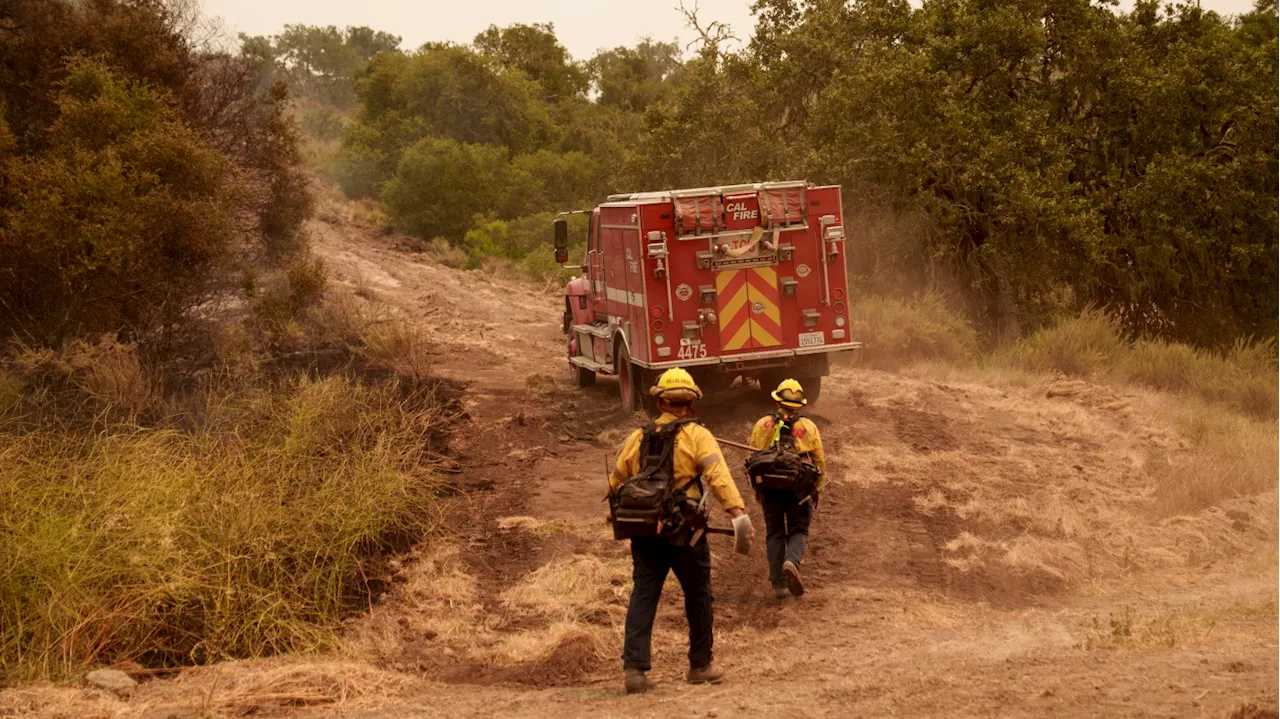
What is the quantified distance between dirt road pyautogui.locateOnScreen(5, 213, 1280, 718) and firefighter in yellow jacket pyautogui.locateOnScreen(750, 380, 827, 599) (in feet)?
0.80

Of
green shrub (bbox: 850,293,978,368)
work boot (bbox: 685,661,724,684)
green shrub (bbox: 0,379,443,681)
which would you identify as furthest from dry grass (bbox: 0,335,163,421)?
green shrub (bbox: 850,293,978,368)

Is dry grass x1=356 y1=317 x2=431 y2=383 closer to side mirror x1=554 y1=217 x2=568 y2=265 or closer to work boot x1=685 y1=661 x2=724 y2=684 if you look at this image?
side mirror x1=554 y1=217 x2=568 y2=265

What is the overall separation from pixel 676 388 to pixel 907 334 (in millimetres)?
14136

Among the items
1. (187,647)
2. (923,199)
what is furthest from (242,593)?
(923,199)

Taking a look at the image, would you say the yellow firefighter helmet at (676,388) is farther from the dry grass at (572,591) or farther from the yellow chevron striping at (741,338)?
the yellow chevron striping at (741,338)

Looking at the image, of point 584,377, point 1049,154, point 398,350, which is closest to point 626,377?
point 584,377

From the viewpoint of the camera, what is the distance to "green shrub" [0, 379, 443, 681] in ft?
27.9

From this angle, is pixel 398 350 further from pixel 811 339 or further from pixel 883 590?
pixel 883 590

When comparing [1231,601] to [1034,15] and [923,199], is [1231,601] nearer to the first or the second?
[923,199]

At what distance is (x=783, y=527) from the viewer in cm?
945

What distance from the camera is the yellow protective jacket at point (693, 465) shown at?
23.7 feet

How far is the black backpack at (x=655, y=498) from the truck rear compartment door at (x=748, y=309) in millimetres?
7353

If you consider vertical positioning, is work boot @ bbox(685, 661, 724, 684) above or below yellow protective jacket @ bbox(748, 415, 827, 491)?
below

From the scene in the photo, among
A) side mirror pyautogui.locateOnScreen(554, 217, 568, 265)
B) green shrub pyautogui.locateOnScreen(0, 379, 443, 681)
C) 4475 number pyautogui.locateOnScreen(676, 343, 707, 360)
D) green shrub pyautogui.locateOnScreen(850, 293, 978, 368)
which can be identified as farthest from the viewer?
green shrub pyautogui.locateOnScreen(850, 293, 978, 368)
